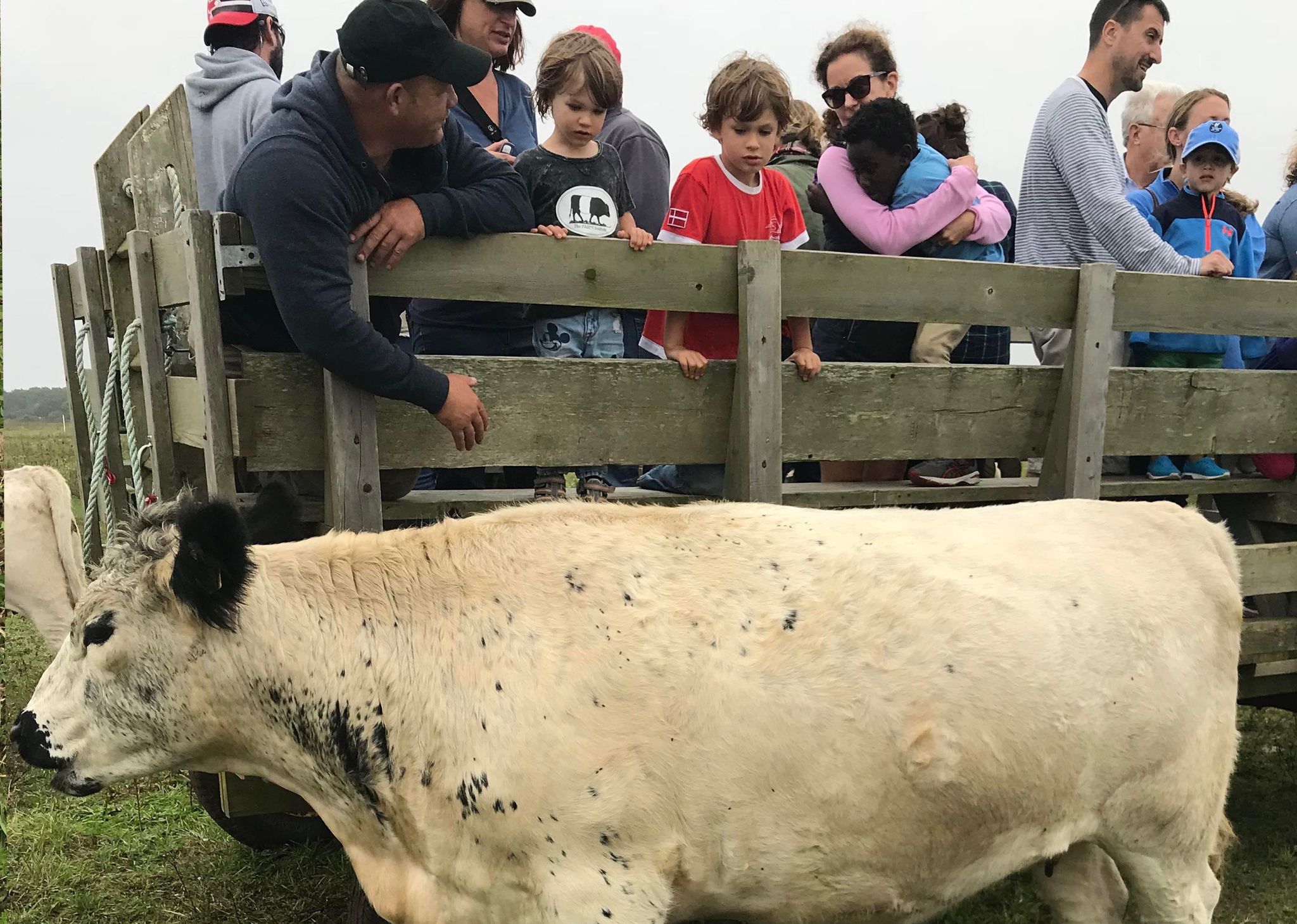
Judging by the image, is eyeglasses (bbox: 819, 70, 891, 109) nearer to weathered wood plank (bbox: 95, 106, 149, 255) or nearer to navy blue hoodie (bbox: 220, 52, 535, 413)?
navy blue hoodie (bbox: 220, 52, 535, 413)

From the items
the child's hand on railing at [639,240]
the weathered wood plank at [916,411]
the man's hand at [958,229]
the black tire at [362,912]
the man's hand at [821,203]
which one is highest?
the man's hand at [821,203]

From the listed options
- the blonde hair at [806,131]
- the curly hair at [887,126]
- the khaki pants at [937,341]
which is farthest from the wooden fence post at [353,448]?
the blonde hair at [806,131]

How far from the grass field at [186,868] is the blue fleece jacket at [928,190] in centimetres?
277

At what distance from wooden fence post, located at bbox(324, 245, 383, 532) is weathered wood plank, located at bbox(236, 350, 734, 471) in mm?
93

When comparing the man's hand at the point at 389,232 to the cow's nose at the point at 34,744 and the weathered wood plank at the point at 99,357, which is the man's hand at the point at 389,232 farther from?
the weathered wood plank at the point at 99,357

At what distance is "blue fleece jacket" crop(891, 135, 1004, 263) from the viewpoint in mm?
4559

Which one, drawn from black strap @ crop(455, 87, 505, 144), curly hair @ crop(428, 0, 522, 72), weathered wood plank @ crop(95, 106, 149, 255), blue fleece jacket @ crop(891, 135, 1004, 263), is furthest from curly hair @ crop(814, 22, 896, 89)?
weathered wood plank @ crop(95, 106, 149, 255)

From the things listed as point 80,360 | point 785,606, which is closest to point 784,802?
point 785,606

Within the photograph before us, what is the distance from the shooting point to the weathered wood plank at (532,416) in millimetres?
2859

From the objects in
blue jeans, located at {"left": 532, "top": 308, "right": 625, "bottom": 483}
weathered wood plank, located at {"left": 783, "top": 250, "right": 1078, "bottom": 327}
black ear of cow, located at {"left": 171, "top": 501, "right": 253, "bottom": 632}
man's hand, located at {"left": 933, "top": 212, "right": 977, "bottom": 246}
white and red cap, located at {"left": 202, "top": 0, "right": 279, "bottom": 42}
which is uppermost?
white and red cap, located at {"left": 202, "top": 0, "right": 279, "bottom": 42}

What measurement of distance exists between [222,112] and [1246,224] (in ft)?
16.1

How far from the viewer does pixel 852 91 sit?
5.40 metres

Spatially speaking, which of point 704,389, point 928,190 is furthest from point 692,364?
point 928,190

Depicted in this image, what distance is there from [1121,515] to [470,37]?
129 inches
